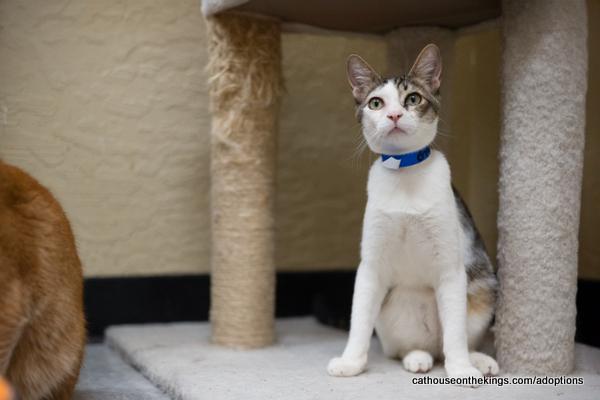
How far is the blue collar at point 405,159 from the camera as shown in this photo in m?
1.40

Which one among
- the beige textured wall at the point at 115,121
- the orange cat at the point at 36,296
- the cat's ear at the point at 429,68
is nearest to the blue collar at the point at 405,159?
the cat's ear at the point at 429,68

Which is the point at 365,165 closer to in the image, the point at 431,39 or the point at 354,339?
the point at 431,39

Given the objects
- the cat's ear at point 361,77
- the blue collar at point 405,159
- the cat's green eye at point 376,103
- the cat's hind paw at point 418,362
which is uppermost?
the cat's ear at point 361,77

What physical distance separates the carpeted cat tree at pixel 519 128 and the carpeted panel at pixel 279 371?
0.12m

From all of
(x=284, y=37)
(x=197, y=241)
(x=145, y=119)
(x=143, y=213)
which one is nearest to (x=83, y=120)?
(x=145, y=119)

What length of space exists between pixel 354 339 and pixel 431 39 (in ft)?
2.57

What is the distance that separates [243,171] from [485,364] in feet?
2.33

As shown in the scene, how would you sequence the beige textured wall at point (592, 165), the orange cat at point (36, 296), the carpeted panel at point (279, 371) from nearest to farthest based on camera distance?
the orange cat at point (36, 296) < the carpeted panel at point (279, 371) < the beige textured wall at point (592, 165)

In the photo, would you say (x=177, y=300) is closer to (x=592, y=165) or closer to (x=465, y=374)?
(x=465, y=374)

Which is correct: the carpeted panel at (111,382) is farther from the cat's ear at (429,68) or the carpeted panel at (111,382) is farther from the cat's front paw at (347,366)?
the cat's ear at (429,68)

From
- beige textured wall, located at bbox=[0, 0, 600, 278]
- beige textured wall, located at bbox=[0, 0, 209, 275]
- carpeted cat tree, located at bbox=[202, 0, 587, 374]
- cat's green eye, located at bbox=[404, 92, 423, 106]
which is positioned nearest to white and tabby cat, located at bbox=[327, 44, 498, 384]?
cat's green eye, located at bbox=[404, 92, 423, 106]

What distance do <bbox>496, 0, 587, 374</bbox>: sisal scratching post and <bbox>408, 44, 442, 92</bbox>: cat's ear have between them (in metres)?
0.15

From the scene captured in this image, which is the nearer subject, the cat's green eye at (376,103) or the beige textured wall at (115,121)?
the cat's green eye at (376,103)

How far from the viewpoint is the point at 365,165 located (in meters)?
2.27
